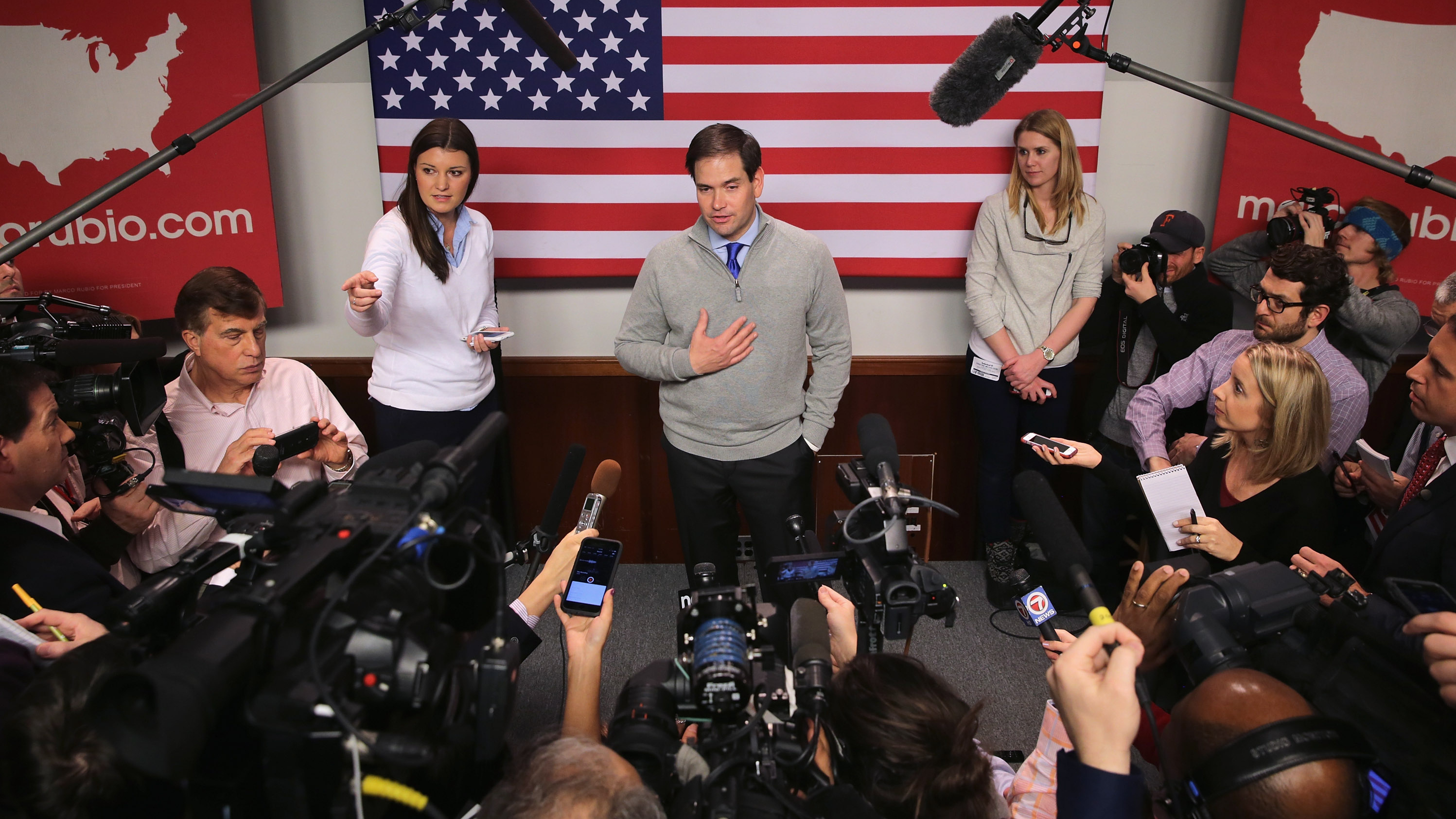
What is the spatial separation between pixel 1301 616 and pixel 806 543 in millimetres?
870

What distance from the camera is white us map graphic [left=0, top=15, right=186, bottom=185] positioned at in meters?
2.75

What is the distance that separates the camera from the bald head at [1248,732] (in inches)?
38.9

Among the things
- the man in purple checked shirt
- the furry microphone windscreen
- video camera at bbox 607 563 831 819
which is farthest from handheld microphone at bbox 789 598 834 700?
the man in purple checked shirt

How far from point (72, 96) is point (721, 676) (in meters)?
3.11

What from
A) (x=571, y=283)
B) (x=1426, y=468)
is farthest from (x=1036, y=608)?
(x=571, y=283)

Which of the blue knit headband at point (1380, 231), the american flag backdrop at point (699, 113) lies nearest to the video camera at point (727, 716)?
the american flag backdrop at point (699, 113)

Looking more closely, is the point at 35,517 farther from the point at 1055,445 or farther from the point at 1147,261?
the point at 1147,261

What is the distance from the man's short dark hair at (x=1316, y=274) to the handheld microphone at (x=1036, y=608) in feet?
5.72

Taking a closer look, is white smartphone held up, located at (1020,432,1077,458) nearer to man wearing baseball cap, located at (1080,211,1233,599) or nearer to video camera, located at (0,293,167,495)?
man wearing baseball cap, located at (1080,211,1233,599)

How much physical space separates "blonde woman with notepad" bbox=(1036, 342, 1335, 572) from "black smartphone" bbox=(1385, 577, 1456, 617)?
55cm

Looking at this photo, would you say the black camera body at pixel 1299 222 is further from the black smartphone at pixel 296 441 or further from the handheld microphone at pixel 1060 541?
the black smartphone at pixel 296 441

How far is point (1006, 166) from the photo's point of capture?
3.16 meters

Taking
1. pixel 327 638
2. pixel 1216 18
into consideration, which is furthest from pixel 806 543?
pixel 1216 18

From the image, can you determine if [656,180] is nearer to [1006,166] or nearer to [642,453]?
[642,453]
